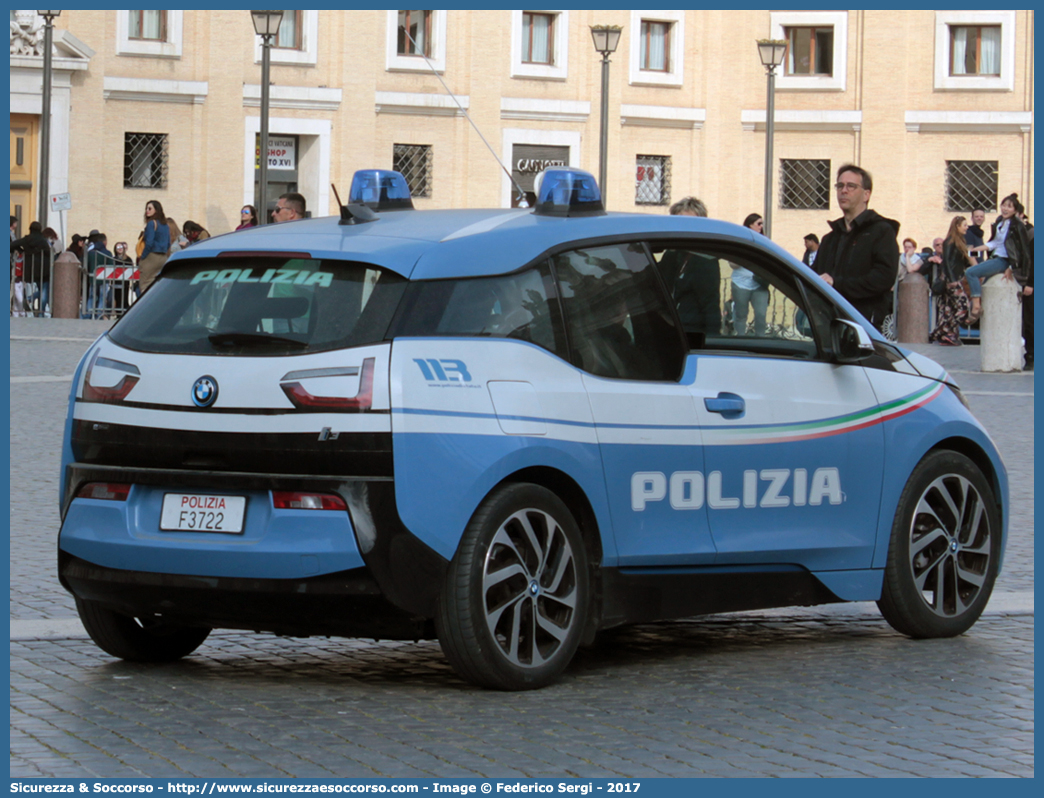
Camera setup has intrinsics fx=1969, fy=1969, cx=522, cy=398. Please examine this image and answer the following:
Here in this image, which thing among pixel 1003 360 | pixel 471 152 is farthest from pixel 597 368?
pixel 471 152

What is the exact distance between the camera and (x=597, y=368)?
6.55m

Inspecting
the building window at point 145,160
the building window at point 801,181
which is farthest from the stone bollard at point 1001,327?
the building window at point 801,181

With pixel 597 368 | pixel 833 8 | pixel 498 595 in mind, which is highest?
pixel 833 8

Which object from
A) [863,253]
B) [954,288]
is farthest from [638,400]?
[954,288]

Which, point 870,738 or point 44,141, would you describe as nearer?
point 870,738

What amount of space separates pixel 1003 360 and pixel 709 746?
2001 centimetres

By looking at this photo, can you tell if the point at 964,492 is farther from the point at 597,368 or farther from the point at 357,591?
the point at 357,591

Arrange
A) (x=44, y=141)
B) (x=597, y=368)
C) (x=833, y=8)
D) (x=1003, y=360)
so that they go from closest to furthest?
(x=597, y=368) < (x=1003, y=360) < (x=44, y=141) < (x=833, y=8)

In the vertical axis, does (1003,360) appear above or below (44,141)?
below

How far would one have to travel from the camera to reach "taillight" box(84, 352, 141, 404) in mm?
6277

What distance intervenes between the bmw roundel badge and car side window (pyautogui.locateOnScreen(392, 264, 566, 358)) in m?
0.60

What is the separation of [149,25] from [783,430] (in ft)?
135

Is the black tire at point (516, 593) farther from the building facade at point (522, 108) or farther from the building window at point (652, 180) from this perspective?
the building window at point (652, 180)

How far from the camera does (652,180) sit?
51.3m
